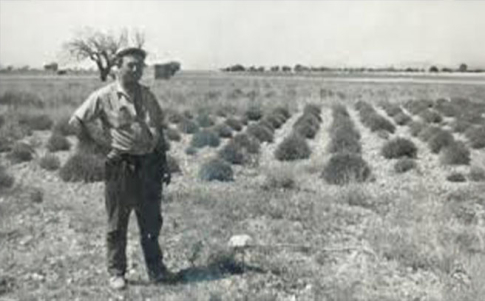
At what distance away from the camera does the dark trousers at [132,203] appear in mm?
7938

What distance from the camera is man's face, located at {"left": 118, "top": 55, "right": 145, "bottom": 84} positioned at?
7.70 metres

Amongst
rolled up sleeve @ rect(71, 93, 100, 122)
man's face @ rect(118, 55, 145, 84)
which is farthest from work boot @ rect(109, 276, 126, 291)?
man's face @ rect(118, 55, 145, 84)

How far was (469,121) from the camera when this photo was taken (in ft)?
104

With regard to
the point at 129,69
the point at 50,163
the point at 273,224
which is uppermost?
the point at 129,69

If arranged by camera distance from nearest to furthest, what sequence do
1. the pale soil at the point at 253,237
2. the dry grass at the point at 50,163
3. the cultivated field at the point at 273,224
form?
the pale soil at the point at 253,237 < the cultivated field at the point at 273,224 < the dry grass at the point at 50,163

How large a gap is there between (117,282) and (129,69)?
224cm

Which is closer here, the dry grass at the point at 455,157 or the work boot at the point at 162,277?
the work boot at the point at 162,277

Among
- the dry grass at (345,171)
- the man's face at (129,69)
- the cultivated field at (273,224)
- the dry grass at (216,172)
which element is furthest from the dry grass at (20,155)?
the man's face at (129,69)

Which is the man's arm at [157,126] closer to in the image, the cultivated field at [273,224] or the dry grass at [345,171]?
the cultivated field at [273,224]

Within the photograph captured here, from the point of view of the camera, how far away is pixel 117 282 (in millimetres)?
7949

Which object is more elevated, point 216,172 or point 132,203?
point 132,203

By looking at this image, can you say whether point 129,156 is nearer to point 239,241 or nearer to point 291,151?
point 239,241

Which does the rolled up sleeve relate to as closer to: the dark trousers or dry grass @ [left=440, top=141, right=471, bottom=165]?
the dark trousers

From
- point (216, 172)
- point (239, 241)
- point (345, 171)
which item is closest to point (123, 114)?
point (239, 241)
